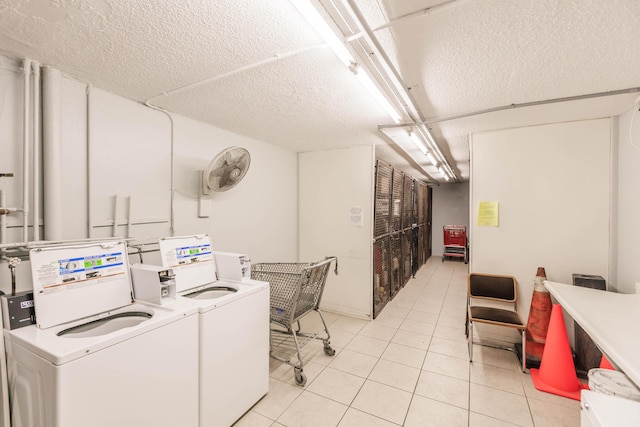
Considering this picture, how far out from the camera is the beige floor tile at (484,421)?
1927mm

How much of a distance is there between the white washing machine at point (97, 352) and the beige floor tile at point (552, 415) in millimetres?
2442

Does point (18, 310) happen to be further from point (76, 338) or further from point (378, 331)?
point (378, 331)

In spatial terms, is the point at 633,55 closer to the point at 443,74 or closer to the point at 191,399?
the point at 443,74

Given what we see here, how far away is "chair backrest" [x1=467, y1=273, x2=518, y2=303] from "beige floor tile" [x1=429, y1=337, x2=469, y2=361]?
0.59 m

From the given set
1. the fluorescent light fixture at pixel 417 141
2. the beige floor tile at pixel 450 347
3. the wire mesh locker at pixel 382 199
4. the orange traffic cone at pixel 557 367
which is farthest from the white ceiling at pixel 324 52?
the beige floor tile at pixel 450 347

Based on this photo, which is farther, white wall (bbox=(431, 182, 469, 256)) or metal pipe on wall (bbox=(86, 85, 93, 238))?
white wall (bbox=(431, 182, 469, 256))

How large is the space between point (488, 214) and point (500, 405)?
1.91m

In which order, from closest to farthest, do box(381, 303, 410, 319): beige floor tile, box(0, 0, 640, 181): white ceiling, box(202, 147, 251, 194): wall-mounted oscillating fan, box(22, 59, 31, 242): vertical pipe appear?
box(0, 0, 640, 181): white ceiling
box(22, 59, 31, 242): vertical pipe
box(202, 147, 251, 194): wall-mounted oscillating fan
box(381, 303, 410, 319): beige floor tile

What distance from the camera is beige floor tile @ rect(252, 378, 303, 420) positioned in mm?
2066

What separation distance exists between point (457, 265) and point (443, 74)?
22.5 ft

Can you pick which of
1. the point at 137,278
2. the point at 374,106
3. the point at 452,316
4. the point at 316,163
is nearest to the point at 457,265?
the point at 452,316

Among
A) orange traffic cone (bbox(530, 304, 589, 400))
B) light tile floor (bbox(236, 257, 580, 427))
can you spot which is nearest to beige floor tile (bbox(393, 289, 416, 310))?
light tile floor (bbox(236, 257, 580, 427))

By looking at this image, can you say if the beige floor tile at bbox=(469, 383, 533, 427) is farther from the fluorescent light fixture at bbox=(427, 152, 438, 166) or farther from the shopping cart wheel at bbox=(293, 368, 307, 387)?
the fluorescent light fixture at bbox=(427, 152, 438, 166)

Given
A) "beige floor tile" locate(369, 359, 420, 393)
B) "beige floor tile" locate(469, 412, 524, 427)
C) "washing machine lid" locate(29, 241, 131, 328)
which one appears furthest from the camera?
"beige floor tile" locate(369, 359, 420, 393)
